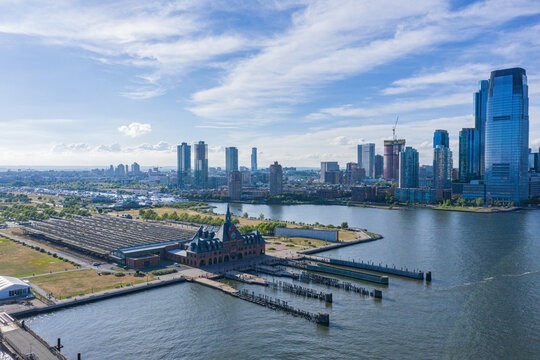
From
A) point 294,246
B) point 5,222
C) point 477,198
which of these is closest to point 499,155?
point 477,198

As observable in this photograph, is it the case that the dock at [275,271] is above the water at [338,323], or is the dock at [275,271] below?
above

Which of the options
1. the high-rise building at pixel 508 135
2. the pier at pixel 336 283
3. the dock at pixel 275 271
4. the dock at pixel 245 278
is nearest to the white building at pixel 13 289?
the dock at pixel 245 278

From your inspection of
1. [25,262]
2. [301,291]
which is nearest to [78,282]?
[25,262]

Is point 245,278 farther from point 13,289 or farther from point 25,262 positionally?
point 25,262

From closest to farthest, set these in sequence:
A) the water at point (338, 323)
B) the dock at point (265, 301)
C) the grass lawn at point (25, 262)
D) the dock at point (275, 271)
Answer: the water at point (338, 323)
the dock at point (265, 301)
the grass lawn at point (25, 262)
the dock at point (275, 271)

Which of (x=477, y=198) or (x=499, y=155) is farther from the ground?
(x=499, y=155)

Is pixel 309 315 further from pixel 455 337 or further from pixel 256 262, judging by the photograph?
pixel 256 262

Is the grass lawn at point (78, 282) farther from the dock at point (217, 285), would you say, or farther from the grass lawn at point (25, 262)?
the dock at point (217, 285)
